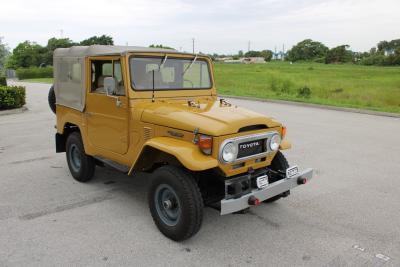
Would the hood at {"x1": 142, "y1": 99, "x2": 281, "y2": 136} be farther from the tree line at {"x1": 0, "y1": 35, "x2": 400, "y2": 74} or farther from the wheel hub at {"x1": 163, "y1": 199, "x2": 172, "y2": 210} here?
the tree line at {"x1": 0, "y1": 35, "x2": 400, "y2": 74}

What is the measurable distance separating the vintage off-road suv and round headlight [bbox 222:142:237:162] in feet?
0.04

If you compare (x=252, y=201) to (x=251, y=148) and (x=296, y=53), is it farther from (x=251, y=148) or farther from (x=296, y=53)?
(x=296, y=53)

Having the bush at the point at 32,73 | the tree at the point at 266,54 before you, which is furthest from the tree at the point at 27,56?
the tree at the point at 266,54

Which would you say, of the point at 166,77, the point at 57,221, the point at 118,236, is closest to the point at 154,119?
the point at 166,77

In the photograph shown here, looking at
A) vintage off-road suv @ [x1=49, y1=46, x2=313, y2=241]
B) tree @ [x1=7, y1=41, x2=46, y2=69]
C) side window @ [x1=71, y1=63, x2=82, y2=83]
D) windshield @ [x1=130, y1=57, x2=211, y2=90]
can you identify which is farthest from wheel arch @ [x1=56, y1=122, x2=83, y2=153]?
tree @ [x1=7, y1=41, x2=46, y2=69]

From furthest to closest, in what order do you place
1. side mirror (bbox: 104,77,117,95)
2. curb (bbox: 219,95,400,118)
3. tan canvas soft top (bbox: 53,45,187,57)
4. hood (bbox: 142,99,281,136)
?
curb (bbox: 219,95,400,118) → tan canvas soft top (bbox: 53,45,187,57) → side mirror (bbox: 104,77,117,95) → hood (bbox: 142,99,281,136)

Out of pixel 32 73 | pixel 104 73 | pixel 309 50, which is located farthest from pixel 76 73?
pixel 309 50

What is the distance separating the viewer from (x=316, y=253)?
3871mm

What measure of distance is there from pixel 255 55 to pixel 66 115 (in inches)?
5730

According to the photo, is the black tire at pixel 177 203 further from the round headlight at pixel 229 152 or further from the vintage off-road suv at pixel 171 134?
the round headlight at pixel 229 152

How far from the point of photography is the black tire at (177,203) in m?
3.84

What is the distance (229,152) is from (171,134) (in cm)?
70

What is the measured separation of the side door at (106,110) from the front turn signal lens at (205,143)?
1255 mm

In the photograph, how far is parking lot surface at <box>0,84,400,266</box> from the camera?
3.80m
